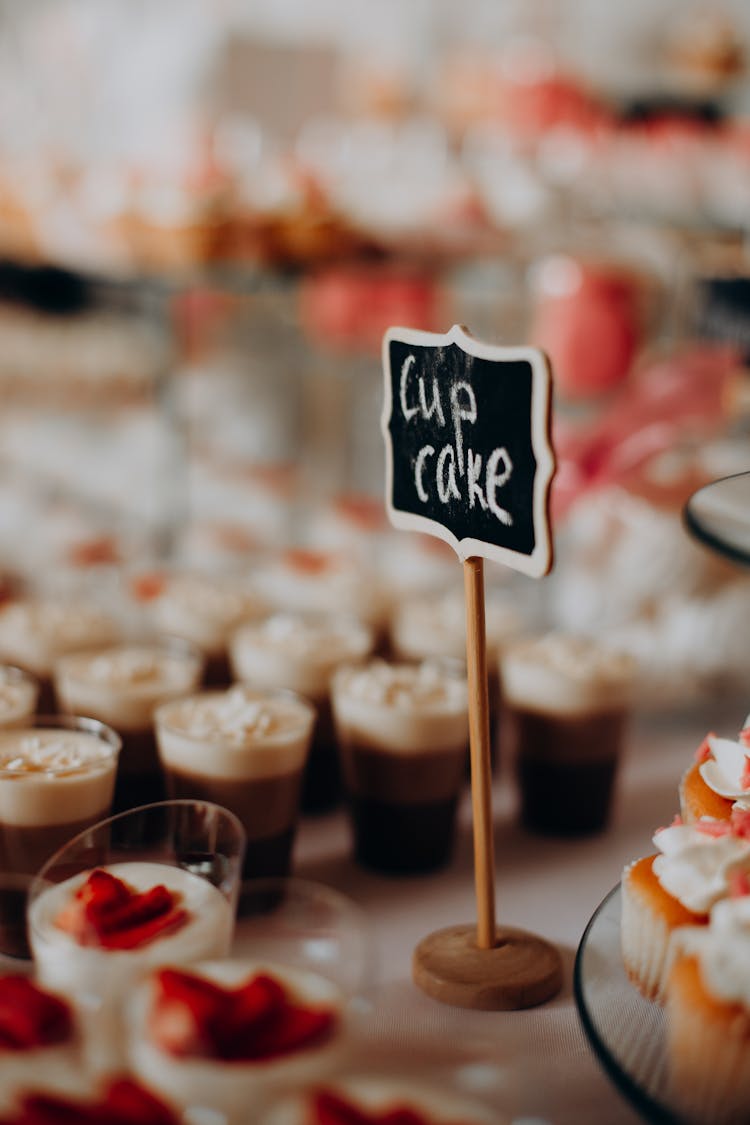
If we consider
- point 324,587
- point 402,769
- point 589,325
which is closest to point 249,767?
point 402,769

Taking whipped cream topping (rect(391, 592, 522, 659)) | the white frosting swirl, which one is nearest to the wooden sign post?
the white frosting swirl

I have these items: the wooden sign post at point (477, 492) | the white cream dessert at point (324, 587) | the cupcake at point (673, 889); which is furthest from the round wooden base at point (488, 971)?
the white cream dessert at point (324, 587)

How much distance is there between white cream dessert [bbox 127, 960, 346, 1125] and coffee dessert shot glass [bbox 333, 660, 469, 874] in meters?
0.61

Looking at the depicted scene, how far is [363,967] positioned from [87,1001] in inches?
8.2

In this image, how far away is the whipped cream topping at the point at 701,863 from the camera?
99cm

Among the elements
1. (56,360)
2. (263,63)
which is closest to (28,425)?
(56,360)

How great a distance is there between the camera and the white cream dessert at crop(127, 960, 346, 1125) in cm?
78

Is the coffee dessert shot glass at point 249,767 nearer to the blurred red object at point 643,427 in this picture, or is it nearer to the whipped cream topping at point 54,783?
the whipped cream topping at point 54,783

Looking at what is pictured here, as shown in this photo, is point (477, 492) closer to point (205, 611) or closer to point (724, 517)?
point (724, 517)

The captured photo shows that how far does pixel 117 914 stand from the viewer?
99 cm

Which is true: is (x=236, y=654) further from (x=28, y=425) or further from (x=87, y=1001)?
(x=28, y=425)

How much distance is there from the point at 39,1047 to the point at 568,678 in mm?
933

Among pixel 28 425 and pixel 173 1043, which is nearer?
pixel 173 1043

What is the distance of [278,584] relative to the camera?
223 centimetres
